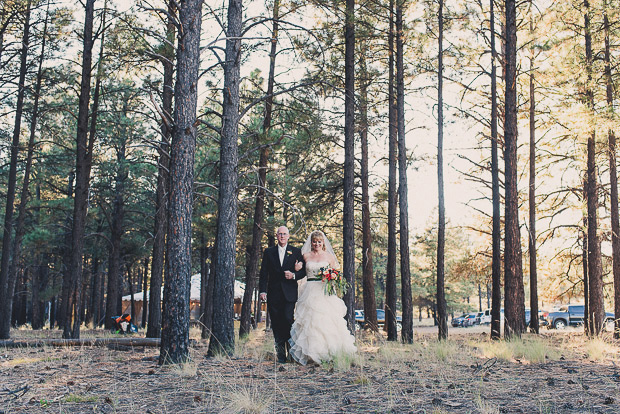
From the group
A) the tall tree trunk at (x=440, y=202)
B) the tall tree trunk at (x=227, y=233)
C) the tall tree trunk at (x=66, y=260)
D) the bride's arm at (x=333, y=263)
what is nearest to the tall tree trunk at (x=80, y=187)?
the tall tree trunk at (x=66, y=260)

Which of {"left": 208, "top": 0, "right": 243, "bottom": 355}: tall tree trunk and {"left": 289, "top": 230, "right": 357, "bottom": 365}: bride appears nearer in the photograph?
{"left": 289, "top": 230, "right": 357, "bottom": 365}: bride

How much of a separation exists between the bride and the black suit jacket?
0.16 metres

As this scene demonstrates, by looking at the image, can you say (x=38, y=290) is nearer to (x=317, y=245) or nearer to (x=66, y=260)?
(x=66, y=260)

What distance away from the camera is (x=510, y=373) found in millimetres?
6891

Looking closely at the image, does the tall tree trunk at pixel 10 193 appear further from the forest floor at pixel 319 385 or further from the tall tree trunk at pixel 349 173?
the tall tree trunk at pixel 349 173

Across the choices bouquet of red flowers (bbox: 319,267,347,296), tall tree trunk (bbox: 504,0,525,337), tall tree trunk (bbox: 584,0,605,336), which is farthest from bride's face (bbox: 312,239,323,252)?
tall tree trunk (bbox: 584,0,605,336)

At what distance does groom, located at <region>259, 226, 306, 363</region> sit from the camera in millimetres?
8383

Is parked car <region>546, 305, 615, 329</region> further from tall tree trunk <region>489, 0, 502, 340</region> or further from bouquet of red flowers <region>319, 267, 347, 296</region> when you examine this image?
bouquet of red flowers <region>319, 267, 347, 296</region>

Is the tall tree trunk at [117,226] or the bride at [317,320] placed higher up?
the tall tree trunk at [117,226]

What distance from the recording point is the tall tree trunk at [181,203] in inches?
291

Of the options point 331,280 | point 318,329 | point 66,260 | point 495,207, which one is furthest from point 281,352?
point 66,260

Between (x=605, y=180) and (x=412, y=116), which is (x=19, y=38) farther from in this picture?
(x=605, y=180)

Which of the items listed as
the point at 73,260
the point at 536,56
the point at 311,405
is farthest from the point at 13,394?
the point at 536,56

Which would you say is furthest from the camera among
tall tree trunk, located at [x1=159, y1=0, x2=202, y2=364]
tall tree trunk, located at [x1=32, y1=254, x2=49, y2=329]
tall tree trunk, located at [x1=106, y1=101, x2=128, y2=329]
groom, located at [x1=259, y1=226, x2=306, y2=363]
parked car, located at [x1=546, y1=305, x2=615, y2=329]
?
parked car, located at [x1=546, y1=305, x2=615, y2=329]
